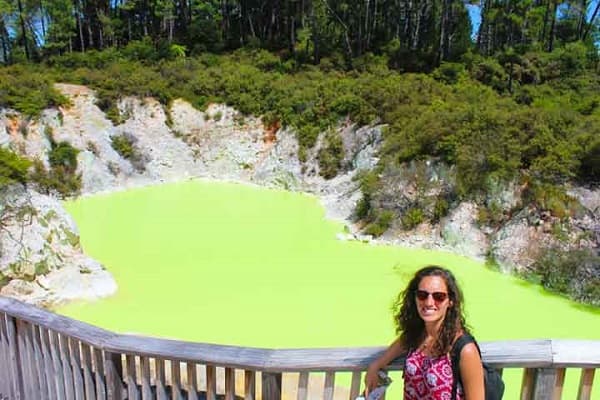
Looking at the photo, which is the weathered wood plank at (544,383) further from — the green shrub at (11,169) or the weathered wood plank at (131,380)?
the green shrub at (11,169)

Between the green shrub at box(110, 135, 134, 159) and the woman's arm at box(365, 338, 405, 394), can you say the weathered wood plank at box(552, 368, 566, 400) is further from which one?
the green shrub at box(110, 135, 134, 159)

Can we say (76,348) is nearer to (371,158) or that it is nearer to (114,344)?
(114,344)

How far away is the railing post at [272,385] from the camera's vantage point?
2363 millimetres

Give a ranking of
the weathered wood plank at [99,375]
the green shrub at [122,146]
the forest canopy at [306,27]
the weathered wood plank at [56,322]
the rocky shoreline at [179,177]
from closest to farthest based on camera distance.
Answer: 1. the weathered wood plank at [56,322]
2. the weathered wood plank at [99,375]
3. the rocky shoreline at [179,177]
4. the green shrub at [122,146]
5. the forest canopy at [306,27]

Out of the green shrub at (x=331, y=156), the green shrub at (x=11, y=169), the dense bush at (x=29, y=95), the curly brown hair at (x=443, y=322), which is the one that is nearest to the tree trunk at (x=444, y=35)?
the green shrub at (x=331, y=156)

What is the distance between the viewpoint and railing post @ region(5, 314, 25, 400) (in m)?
3.23

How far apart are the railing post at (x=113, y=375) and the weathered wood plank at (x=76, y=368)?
235 mm

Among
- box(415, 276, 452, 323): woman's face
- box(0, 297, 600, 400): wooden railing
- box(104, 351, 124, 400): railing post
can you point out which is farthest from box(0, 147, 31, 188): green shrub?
box(415, 276, 452, 323): woman's face

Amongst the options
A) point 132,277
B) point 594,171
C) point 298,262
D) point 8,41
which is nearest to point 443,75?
point 594,171

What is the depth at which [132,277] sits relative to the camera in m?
9.25

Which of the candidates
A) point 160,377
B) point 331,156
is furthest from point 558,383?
point 331,156

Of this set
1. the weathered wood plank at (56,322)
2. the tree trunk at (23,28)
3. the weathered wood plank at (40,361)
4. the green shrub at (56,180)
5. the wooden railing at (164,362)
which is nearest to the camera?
the wooden railing at (164,362)

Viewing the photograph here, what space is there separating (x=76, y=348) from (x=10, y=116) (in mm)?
17535

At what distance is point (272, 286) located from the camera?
8984 millimetres
